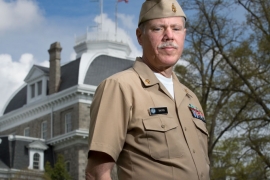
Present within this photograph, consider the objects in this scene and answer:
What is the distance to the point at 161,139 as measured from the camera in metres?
3.55

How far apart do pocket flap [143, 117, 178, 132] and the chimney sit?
46983 mm

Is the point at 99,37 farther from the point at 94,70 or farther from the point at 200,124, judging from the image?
the point at 200,124

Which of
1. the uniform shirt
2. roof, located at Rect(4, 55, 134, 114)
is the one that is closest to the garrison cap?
the uniform shirt

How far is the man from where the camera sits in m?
3.50

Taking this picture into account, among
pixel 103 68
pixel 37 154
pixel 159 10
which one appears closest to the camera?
pixel 159 10

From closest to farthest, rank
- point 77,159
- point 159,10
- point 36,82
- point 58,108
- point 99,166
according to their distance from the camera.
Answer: point 99,166 < point 159,10 < point 77,159 < point 58,108 < point 36,82

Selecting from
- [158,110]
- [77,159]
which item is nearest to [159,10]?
[158,110]

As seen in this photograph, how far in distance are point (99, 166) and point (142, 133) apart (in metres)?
0.28

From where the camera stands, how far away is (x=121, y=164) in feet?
11.7

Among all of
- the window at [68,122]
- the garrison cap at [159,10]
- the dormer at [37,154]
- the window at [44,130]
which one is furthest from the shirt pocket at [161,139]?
the window at [44,130]

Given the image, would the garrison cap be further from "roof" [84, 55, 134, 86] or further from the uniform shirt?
"roof" [84, 55, 134, 86]

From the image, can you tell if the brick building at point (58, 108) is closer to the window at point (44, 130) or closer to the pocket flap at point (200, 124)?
the window at point (44, 130)

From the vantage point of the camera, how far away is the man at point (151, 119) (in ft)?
11.5

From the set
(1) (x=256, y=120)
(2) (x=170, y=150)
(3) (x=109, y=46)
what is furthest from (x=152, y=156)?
(3) (x=109, y=46)
